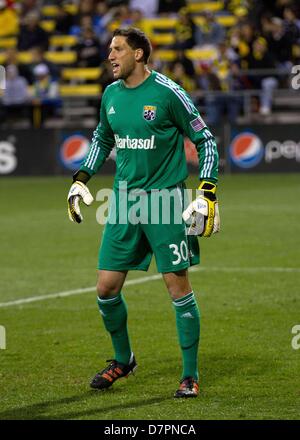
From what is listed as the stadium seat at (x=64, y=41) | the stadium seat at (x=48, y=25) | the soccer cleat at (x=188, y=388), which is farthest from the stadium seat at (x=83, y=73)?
the soccer cleat at (x=188, y=388)

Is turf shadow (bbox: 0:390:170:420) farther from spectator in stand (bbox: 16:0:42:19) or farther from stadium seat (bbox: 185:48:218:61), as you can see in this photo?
spectator in stand (bbox: 16:0:42:19)

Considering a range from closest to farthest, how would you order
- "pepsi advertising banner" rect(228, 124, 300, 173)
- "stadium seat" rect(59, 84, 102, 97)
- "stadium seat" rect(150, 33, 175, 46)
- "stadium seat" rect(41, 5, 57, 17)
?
1. "pepsi advertising banner" rect(228, 124, 300, 173)
2. "stadium seat" rect(59, 84, 102, 97)
3. "stadium seat" rect(150, 33, 175, 46)
4. "stadium seat" rect(41, 5, 57, 17)

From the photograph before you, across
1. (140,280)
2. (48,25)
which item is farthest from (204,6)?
(140,280)

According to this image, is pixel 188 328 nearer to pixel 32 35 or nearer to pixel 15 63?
pixel 15 63

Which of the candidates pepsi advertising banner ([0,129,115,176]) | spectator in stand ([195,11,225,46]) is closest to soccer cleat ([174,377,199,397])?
pepsi advertising banner ([0,129,115,176])

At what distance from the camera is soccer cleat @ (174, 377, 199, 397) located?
6.66 meters

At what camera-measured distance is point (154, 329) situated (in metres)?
9.03

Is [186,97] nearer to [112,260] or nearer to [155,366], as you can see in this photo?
[112,260]

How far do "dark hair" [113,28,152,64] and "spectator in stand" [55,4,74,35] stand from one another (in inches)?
848

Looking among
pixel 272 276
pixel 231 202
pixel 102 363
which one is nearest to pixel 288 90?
pixel 231 202

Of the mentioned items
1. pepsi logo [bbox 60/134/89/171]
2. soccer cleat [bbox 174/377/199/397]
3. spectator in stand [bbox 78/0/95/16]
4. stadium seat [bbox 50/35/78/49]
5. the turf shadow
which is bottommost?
the turf shadow

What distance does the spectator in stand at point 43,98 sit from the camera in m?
24.4

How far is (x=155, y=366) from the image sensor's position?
766 cm

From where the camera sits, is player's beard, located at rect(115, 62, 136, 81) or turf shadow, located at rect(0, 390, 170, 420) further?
player's beard, located at rect(115, 62, 136, 81)
